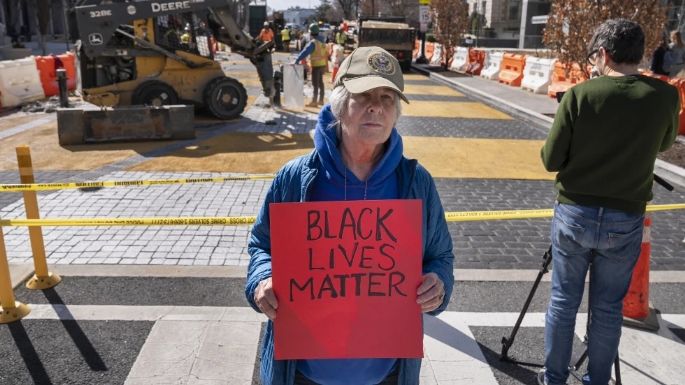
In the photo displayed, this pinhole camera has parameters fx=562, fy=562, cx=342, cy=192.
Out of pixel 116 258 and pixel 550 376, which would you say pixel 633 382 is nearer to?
pixel 550 376

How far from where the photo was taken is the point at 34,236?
4.45m

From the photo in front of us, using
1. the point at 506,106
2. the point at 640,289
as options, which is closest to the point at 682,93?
the point at 506,106

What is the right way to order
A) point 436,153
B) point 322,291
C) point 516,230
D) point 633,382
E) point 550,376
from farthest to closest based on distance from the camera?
point 436,153
point 516,230
point 633,382
point 550,376
point 322,291

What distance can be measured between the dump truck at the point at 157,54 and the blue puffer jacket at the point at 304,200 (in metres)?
8.65

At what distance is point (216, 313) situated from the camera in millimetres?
4215

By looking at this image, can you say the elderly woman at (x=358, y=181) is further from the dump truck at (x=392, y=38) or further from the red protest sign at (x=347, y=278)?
the dump truck at (x=392, y=38)

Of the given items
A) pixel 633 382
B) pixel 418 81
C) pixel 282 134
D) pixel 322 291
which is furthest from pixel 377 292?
pixel 418 81

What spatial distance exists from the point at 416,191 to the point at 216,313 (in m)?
2.56

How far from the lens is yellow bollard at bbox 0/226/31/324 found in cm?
404

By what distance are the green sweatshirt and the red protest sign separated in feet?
4.35

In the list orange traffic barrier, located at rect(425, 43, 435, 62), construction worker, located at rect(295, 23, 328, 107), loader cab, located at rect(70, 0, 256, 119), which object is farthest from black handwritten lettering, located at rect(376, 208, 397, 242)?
orange traffic barrier, located at rect(425, 43, 435, 62)

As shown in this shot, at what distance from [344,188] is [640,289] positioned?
296cm

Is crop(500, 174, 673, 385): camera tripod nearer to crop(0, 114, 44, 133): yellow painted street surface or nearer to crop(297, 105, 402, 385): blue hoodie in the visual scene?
crop(297, 105, 402, 385): blue hoodie

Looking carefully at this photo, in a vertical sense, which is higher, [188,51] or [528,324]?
[188,51]
